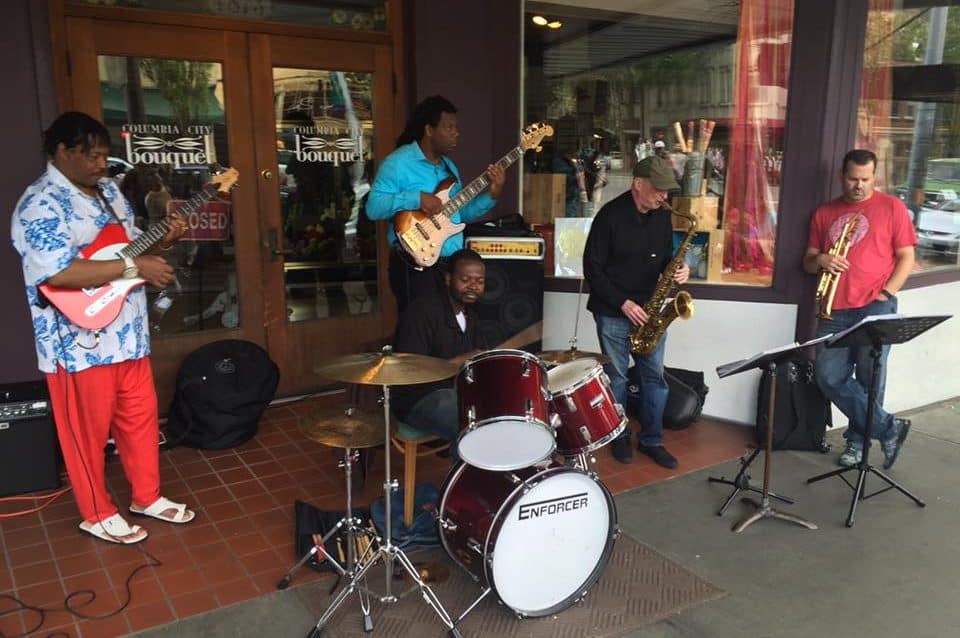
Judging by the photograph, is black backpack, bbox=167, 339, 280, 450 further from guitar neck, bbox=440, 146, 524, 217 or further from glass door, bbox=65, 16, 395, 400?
guitar neck, bbox=440, 146, 524, 217

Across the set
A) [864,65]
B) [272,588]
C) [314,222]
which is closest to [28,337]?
[314,222]

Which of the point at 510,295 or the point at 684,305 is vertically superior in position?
the point at 684,305

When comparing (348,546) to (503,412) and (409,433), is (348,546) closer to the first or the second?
(409,433)

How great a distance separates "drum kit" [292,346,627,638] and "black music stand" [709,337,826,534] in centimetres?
82

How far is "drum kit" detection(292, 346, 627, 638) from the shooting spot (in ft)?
9.25

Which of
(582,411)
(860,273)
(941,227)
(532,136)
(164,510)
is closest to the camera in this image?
(582,411)

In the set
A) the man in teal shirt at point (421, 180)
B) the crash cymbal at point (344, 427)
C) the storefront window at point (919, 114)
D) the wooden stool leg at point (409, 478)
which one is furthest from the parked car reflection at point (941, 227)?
the crash cymbal at point (344, 427)

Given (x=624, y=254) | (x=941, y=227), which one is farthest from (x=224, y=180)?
(x=941, y=227)

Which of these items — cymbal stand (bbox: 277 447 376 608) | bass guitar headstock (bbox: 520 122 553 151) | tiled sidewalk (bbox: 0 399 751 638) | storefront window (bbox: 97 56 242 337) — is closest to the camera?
cymbal stand (bbox: 277 447 376 608)

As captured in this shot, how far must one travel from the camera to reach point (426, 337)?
356 centimetres

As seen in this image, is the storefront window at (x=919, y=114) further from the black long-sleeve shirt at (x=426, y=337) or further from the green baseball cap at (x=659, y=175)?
the black long-sleeve shirt at (x=426, y=337)

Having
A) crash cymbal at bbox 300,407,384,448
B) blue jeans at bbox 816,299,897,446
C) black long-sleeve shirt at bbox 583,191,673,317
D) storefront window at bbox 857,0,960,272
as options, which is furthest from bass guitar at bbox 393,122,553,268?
storefront window at bbox 857,0,960,272

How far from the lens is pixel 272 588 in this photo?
326 centimetres

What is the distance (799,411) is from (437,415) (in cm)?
244
